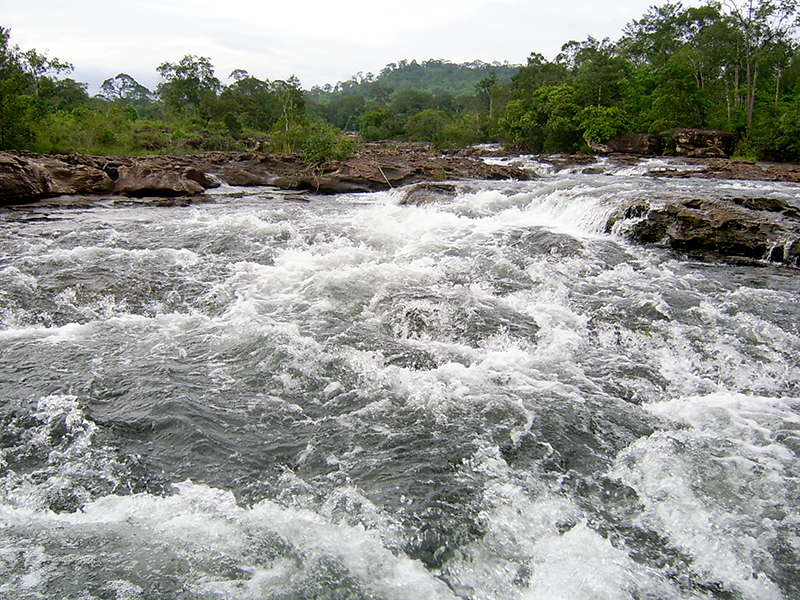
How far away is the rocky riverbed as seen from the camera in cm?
795

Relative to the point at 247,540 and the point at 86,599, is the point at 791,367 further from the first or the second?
the point at 86,599

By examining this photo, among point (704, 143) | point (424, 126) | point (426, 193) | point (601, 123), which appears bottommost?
point (426, 193)

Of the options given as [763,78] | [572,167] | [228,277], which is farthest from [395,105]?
[228,277]

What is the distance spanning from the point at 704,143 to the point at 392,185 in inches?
739

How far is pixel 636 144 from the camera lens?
27969mm

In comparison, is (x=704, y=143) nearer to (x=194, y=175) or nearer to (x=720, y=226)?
(x=720, y=226)

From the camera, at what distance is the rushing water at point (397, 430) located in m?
2.56

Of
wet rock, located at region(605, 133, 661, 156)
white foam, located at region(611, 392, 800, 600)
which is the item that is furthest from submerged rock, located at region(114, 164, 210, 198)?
wet rock, located at region(605, 133, 661, 156)

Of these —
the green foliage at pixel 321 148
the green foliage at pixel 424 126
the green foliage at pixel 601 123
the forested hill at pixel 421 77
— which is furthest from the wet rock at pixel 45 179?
the forested hill at pixel 421 77

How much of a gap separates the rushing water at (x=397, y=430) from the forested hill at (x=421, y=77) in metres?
132

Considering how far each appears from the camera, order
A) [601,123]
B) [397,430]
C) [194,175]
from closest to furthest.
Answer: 1. [397,430]
2. [194,175]
3. [601,123]

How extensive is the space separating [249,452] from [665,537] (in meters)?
2.59

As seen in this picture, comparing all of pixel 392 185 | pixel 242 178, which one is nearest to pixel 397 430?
pixel 392 185

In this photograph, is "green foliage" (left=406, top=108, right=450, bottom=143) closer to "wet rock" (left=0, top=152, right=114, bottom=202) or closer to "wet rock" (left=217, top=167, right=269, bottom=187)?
"wet rock" (left=217, top=167, right=269, bottom=187)
